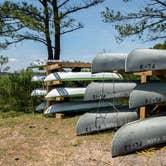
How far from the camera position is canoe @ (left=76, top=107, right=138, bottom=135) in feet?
21.0

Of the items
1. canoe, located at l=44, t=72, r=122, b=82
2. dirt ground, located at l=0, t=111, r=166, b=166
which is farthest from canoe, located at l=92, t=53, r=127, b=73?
canoe, located at l=44, t=72, r=122, b=82

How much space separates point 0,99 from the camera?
11.2m

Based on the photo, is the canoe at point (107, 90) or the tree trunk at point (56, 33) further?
the tree trunk at point (56, 33)

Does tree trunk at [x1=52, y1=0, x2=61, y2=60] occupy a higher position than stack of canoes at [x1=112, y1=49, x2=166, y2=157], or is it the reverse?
tree trunk at [x1=52, y1=0, x2=61, y2=60]

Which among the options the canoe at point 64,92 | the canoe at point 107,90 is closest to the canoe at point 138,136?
the canoe at point 107,90

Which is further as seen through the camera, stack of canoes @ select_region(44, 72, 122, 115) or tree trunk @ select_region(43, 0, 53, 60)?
tree trunk @ select_region(43, 0, 53, 60)

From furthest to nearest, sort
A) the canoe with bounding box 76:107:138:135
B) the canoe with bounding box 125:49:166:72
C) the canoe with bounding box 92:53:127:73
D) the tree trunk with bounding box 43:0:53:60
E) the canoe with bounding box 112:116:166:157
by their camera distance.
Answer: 1. the tree trunk with bounding box 43:0:53:60
2. the canoe with bounding box 92:53:127:73
3. the canoe with bounding box 76:107:138:135
4. the canoe with bounding box 125:49:166:72
5. the canoe with bounding box 112:116:166:157

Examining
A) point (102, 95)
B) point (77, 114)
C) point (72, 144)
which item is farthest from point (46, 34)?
point (72, 144)

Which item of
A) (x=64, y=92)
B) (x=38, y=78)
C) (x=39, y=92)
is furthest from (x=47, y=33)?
(x=64, y=92)

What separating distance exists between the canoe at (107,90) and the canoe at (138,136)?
1413mm

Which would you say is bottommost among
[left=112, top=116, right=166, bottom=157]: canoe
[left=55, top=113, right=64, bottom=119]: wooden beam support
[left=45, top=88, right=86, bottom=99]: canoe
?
[left=55, top=113, right=64, bottom=119]: wooden beam support

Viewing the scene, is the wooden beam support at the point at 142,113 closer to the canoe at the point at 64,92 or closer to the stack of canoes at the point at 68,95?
the stack of canoes at the point at 68,95

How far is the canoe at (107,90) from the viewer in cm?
671

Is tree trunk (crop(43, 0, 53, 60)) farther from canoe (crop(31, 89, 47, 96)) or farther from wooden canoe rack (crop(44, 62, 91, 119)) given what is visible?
wooden canoe rack (crop(44, 62, 91, 119))
